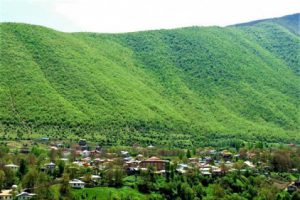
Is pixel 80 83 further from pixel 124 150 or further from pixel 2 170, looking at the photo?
pixel 2 170

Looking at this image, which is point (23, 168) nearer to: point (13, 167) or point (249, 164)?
point (13, 167)

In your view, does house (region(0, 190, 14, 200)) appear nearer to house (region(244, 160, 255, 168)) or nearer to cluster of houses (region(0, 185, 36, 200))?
cluster of houses (region(0, 185, 36, 200))

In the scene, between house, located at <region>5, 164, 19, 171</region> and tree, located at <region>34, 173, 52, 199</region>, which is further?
house, located at <region>5, 164, 19, 171</region>

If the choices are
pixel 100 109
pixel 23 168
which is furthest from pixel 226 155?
pixel 100 109

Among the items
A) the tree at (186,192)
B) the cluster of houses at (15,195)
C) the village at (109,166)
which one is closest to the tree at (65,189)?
the village at (109,166)

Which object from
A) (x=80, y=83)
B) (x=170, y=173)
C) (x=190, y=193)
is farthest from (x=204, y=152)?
(x=80, y=83)

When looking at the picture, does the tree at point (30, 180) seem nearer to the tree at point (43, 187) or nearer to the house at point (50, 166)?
the tree at point (43, 187)

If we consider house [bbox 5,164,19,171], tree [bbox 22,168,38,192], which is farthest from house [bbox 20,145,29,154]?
tree [bbox 22,168,38,192]

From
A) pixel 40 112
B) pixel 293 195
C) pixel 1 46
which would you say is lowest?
pixel 293 195
